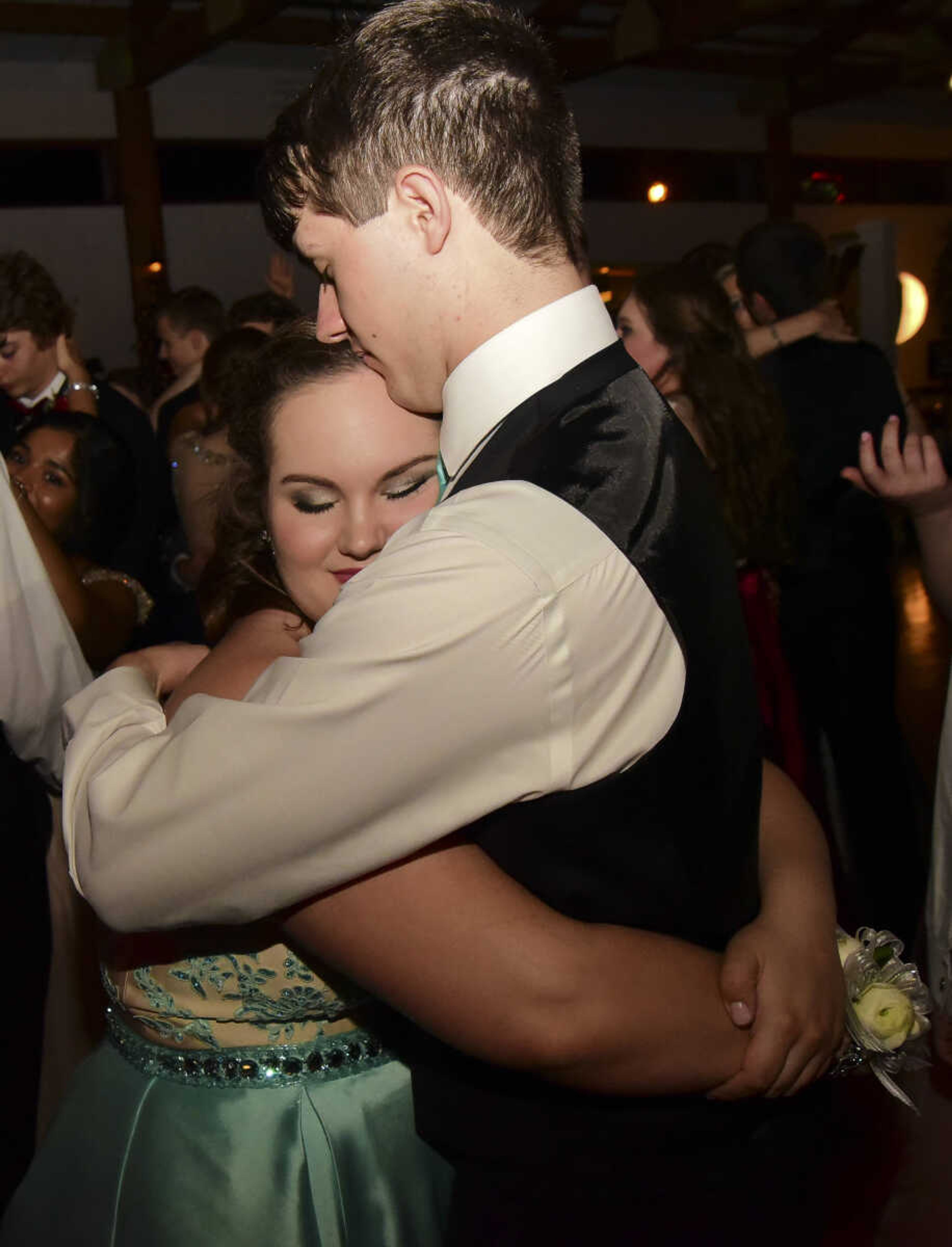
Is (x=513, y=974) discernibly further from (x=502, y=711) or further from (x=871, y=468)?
(x=871, y=468)

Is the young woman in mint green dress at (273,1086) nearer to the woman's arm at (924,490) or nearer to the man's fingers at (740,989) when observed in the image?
the man's fingers at (740,989)

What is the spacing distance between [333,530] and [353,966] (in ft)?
1.81

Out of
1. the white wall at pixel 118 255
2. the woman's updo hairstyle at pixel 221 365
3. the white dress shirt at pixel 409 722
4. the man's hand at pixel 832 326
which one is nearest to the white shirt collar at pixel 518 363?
the white dress shirt at pixel 409 722

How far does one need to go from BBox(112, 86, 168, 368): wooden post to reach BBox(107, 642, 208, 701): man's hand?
8.63 m

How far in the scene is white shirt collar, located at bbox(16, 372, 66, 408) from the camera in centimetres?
367

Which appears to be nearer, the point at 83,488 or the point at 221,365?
the point at 83,488

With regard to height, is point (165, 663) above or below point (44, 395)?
above

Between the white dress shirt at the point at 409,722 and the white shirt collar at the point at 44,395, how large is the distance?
3081mm

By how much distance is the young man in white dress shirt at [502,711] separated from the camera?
2.61 feet

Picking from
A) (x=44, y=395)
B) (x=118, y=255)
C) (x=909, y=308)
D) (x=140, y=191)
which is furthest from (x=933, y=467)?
(x=118, y=255)

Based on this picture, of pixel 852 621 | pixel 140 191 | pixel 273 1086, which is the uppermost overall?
pixel 140 191

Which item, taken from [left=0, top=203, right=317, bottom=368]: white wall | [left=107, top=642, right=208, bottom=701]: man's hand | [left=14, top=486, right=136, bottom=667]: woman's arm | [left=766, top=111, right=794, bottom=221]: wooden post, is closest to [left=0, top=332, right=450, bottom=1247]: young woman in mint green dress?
[left=107, top=642, right=208, bottom=701]: man's hand

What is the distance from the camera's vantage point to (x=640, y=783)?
873mm

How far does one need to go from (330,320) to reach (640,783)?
46cm
